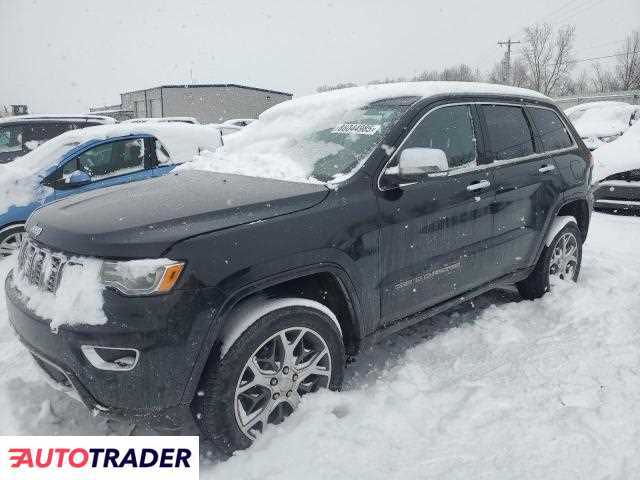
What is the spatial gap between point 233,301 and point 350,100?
180cm

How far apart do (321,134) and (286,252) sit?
1.14m

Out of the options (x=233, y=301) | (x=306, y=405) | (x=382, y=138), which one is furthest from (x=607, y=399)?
(x=233, y=301)

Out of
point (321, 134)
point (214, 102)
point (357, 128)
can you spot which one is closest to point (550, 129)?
point (357, 128)

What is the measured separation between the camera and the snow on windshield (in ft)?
9.68

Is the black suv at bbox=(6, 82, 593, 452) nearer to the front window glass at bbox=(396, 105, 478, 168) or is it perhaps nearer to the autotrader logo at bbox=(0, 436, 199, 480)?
the front window glass at bbox=(396, 105, 478, 168)

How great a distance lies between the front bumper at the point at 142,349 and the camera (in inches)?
81.7

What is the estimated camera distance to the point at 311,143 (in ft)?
10.5

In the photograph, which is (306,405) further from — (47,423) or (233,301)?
(47,423)

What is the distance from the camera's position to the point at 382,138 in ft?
9.66

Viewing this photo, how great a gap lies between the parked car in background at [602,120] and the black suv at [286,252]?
1059cm

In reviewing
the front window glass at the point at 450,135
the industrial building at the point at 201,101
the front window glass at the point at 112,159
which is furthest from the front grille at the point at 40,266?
the industrial building at the point at 201,101

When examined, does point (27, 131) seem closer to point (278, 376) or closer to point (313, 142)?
point (313, 142)

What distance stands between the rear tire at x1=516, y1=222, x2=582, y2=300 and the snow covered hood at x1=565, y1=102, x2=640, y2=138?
9.80 meters

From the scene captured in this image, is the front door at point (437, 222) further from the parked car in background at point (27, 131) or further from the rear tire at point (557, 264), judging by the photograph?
the parked car in background at point (27, 131)
